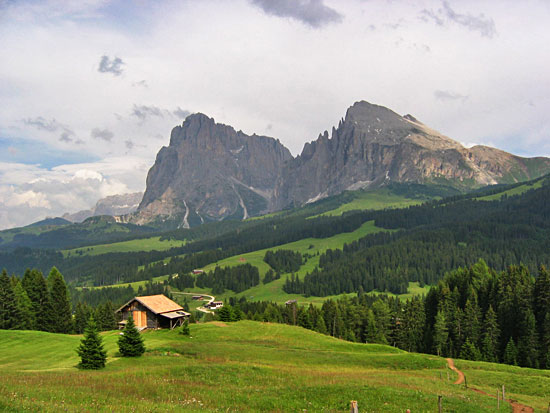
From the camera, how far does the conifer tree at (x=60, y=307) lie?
283 feet

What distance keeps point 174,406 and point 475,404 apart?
2252cm

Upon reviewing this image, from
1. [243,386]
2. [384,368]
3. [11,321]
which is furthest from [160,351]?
[11,321]

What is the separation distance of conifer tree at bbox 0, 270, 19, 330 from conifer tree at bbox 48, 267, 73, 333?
28.5ft

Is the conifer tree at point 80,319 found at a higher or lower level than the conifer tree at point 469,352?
higher

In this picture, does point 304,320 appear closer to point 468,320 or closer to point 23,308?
point 468,320

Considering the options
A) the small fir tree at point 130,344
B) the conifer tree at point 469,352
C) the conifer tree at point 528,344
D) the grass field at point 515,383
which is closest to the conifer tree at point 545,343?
the conifer tree at point 528,344

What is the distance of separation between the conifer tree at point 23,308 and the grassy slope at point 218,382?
74.8 ft

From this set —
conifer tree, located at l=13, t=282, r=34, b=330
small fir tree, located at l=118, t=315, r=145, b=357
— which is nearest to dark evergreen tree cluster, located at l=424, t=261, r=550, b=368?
small fir tree, located at l=118, t=315, r=145, b=357

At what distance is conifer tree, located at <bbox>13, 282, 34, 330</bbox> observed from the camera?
259 feet

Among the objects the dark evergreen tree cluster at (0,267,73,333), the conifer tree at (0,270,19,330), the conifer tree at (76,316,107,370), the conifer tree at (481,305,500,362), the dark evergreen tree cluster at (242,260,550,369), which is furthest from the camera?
the conifer tree at (481,305,500,362)

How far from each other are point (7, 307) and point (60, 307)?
11891mm

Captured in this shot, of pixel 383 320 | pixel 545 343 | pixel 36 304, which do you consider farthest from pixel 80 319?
pixel 545 343

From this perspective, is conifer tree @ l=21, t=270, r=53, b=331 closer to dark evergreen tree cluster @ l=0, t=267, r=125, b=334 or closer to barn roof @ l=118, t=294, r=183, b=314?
dark evergreen tree cluster @ l=0, t=267, r=125, b=334

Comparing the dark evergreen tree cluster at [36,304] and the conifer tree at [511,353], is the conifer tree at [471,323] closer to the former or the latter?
the conifer tree at [511,353]
